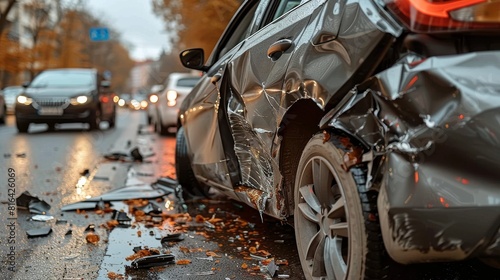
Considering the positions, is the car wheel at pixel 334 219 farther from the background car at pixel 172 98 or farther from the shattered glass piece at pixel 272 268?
the background car at pixel 172 98

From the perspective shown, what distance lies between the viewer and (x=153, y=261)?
3.60 meters

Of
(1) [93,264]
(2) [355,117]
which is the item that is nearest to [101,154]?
(1) [93,264]

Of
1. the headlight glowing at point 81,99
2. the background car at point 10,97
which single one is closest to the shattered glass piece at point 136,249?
the headlight glowing at point 81,99

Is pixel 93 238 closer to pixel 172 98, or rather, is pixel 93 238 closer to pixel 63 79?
pixel 172 98

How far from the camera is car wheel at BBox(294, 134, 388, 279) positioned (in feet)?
7.55

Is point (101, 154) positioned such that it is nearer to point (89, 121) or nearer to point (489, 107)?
point (89, 121)

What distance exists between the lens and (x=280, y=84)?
308 centimetres

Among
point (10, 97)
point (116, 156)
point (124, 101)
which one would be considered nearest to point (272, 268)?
point (116, 156)

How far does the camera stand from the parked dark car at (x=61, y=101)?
15.7 m

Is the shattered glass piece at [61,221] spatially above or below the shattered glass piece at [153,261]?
below

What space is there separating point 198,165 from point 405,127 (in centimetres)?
317

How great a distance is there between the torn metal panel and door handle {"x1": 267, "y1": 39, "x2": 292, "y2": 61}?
1002 mm

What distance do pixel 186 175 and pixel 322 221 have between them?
10.6ft

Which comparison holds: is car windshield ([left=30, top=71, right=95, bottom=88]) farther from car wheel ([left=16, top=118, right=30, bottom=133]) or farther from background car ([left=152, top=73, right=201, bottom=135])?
background car ([left=152, top=73, right=201, bottom=135])
